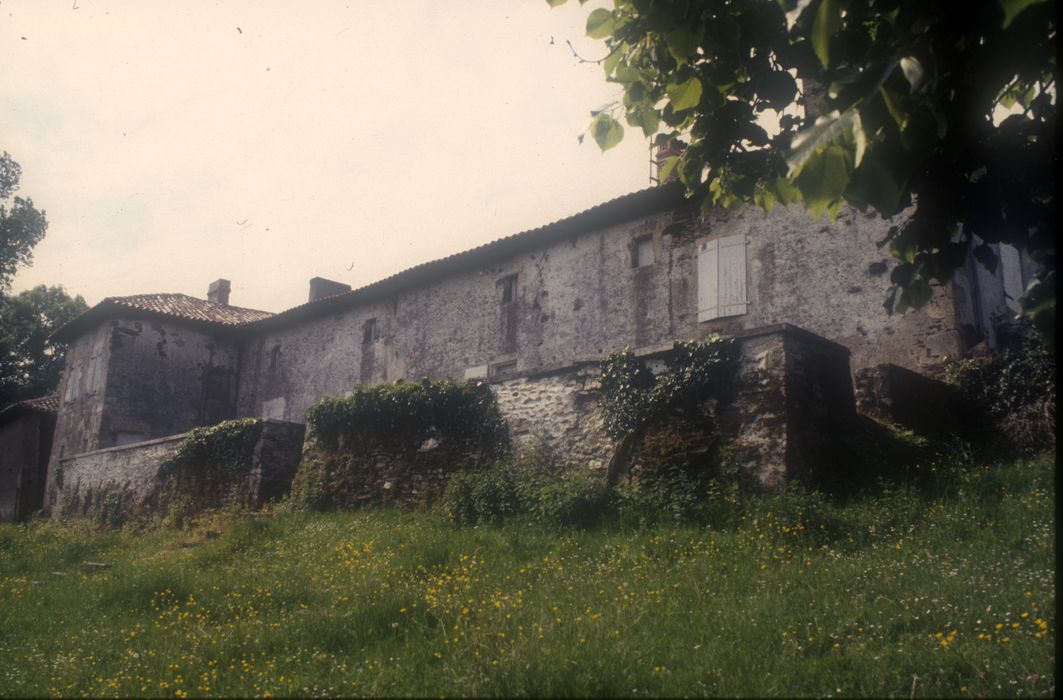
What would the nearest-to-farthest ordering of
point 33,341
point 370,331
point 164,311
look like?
point 370,331 → point 164,311 → point 33,341

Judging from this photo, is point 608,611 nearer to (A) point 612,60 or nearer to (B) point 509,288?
(A) point 612,60

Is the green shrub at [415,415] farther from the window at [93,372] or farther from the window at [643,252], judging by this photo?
the window at [93,372]

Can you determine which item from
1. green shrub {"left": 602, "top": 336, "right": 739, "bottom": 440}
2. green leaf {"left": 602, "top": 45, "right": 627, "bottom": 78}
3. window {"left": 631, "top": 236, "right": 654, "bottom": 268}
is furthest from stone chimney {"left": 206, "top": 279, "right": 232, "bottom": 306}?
green leaf {"left": 602, "top": 45, "right": 627, "bottom": 78}

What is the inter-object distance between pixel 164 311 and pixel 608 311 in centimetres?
1583

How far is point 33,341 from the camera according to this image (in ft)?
115

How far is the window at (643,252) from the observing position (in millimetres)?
14578

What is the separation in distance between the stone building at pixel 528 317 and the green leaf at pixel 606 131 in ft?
18.0

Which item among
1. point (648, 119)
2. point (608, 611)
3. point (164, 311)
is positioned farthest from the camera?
point (164, 311)

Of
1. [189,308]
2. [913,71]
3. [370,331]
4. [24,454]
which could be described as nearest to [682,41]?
[913,71]

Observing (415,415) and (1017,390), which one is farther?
(415,415)

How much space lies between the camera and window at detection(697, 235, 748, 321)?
13.1 m

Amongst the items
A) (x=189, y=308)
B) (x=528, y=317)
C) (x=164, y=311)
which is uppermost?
(x=189, y=308)

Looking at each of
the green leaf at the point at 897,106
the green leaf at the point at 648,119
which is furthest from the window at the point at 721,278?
the green leaf at the point at 897,106

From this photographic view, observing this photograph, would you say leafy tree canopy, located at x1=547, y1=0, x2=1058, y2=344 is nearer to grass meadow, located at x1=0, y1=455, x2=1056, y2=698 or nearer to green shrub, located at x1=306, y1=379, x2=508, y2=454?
grass meadow, located at x1=0, y1=455, x2=1056, y2=698
